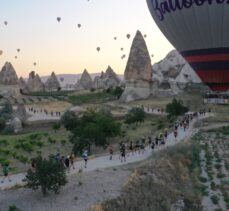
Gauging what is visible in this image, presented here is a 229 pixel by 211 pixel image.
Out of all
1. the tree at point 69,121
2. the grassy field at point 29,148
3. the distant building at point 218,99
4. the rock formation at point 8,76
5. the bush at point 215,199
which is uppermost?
the rock formation at point 8,76

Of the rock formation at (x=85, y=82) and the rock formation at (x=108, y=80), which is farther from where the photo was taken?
the rock formation at (x=85, y=82)

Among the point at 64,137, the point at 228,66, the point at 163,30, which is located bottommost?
the point at 64,137

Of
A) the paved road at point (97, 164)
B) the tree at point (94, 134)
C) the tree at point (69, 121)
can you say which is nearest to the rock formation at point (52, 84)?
the tree at point (69, 121)

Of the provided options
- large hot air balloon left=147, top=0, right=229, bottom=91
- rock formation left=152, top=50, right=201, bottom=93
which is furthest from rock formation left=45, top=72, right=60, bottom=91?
large hot air balloon left=147, top=0, right=229, bottom=91

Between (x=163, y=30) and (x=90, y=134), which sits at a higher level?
(x=163, y=30)

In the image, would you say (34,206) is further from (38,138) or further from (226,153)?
(38,138)

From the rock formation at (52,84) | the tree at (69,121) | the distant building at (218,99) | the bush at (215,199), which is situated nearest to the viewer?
the bush at (215,199)

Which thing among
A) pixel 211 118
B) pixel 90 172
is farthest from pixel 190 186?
pixel 211 118

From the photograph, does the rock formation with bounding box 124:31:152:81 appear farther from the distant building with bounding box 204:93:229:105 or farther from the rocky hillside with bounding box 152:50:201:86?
the distant building with bounding box 204:93:229:105

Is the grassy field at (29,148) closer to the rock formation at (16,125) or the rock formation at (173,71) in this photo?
the rock formation at (16,125)
